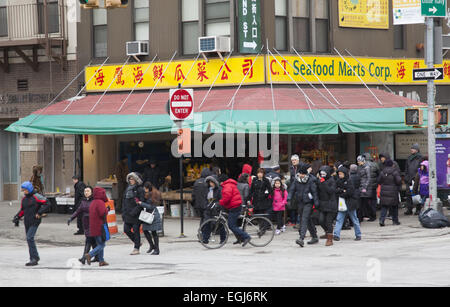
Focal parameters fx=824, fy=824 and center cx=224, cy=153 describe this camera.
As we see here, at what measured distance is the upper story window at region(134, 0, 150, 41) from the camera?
2478 centimetres

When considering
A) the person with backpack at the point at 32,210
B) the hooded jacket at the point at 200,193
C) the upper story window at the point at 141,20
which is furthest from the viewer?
the upper story window at the point at 141,20

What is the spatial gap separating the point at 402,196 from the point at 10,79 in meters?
13.2

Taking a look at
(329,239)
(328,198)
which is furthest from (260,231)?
(328,198)

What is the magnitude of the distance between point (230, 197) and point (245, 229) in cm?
95

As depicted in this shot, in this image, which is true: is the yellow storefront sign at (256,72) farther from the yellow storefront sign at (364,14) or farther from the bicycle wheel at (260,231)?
the bicycle wheel at (260,231)

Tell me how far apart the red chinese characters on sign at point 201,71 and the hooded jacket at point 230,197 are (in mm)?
7385

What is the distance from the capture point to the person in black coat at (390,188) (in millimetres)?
20109

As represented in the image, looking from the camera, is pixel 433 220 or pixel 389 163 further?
pixel 389 163

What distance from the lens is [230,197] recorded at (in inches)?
656

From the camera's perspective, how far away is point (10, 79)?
88.9 ft

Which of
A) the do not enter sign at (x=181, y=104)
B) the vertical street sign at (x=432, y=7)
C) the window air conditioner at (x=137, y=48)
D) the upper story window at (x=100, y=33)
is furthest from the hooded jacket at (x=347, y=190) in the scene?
the upper story window at (x=100, y=33)

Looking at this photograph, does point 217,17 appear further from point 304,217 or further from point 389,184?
point 304,217

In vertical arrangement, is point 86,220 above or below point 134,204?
below

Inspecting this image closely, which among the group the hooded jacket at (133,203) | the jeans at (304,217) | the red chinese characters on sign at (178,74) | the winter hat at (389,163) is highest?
the red chinese characters on sign at (178,74)
